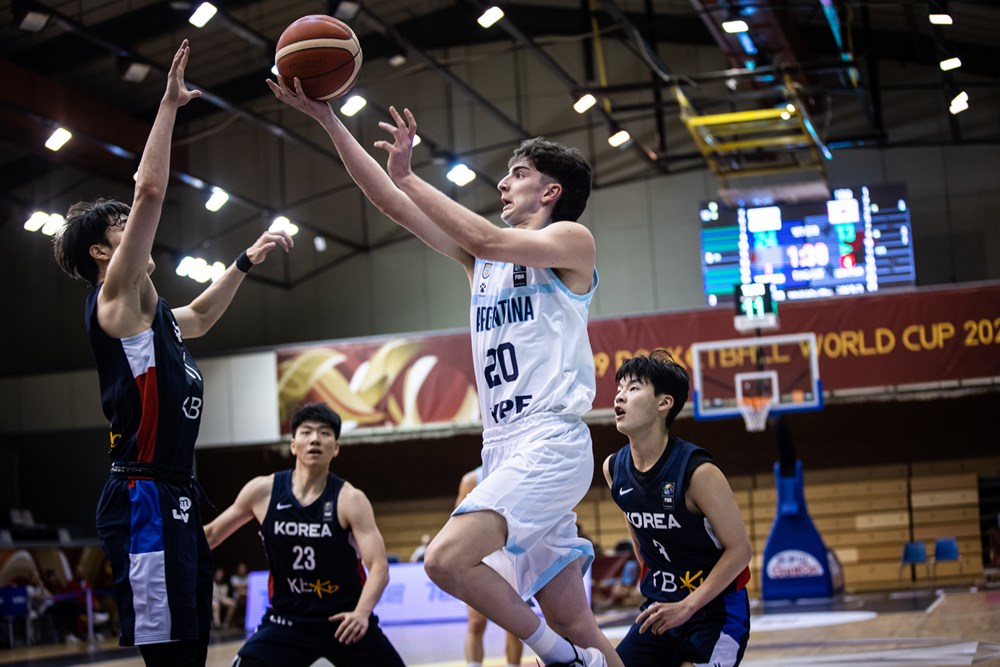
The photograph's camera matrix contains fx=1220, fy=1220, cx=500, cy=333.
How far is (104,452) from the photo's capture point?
71.1 feet

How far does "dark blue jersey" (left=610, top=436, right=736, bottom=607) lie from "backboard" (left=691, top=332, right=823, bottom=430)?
11.3 meters

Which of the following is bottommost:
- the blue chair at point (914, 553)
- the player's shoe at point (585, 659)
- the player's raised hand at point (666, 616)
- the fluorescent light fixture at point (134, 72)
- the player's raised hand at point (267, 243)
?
the blue chair at point (914, 553)

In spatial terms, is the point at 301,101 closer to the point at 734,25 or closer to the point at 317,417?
the point at 317,417

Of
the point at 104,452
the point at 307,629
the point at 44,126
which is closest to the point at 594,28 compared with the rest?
the point at 44,126

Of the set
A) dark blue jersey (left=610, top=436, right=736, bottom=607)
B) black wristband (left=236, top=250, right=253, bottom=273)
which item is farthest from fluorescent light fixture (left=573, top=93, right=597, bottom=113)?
dark blue jersey (left=610, top=436, right=736, bottom=607)

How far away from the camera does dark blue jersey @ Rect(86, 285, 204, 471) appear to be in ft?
12.6

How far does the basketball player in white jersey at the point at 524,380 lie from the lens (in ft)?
11.6

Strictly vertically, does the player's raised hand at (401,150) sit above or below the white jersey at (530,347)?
above

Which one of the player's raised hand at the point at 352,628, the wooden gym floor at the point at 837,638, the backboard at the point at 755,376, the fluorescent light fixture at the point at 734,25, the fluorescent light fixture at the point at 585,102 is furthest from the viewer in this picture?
the fluorescent light fixture at the point at 585,102

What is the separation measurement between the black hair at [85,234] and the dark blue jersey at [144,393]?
5.8 inches

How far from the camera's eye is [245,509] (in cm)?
A: 525

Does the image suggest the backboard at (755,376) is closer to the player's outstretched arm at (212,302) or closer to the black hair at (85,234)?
the player's outstretched arm at (212,302)

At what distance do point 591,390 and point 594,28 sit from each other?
1442 centimetres

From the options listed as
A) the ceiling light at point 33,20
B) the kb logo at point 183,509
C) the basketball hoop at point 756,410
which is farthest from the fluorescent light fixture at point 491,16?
the kb logo at point 183,509
